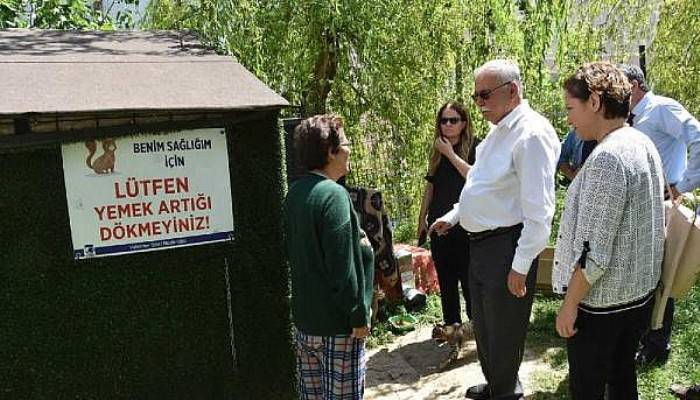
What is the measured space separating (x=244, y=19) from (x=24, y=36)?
72.6 inches

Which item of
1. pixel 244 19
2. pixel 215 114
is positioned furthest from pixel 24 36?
pixel 244 19

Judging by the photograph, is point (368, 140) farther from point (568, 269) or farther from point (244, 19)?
point (568, 269)

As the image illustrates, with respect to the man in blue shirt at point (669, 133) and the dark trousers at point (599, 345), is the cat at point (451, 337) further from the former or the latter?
the dark trousers at point (599, 345)

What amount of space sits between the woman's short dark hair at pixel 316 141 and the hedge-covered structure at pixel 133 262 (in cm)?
41

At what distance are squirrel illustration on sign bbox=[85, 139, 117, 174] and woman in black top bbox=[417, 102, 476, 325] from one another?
2.16 metres

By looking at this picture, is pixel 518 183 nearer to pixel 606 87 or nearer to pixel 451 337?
pixel 606 87

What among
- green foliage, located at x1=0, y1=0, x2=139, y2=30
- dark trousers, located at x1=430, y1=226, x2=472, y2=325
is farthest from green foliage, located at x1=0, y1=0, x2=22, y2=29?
dark trousers, located at x1=430, y1=226, x2=472, y2=325

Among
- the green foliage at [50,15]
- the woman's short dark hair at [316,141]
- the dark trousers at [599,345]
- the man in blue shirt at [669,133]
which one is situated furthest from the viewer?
the green foliage at [50,15]

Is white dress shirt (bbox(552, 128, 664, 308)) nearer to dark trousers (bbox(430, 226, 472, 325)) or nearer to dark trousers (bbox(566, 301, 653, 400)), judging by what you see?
dark trousers (bbox(566, 301, 653, 400))

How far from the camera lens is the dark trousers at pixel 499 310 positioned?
126 inches

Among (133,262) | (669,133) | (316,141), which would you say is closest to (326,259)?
(316,141)

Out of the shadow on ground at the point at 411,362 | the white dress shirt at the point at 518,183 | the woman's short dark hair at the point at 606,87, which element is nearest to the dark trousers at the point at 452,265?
the shadow on ground at the point at 411,362

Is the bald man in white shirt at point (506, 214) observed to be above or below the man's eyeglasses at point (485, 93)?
below

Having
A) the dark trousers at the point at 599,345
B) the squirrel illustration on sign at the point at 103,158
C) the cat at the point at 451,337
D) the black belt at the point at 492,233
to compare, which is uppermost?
the squirrel illustration on sign at the point at 103,158
